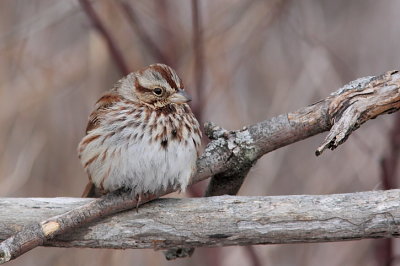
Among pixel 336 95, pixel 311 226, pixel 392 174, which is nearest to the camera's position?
pixel 311 226

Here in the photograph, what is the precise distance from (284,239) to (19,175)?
2.35m

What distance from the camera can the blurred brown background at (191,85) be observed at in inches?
189

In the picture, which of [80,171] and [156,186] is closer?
[156,186]

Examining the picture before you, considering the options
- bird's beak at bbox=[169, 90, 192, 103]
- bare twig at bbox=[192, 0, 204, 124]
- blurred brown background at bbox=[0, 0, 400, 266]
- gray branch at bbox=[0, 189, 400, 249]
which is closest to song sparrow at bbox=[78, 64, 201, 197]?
bird's beak at bbox=[169, 90, 192, 103]

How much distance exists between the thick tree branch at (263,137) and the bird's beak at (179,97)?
6.6 inches

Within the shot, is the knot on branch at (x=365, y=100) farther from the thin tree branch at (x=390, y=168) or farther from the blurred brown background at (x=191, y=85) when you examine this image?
the blurred brown background at (x=191, y=85)

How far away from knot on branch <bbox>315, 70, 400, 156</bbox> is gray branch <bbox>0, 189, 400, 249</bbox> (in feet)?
1.05

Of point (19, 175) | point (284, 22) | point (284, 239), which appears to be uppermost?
point (284, 22)

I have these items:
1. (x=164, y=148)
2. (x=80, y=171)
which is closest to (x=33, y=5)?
(x=80, y=171)

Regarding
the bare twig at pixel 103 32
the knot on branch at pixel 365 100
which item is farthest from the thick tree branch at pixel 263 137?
the bare twig at pixel 103 32

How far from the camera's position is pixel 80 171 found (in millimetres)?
5191

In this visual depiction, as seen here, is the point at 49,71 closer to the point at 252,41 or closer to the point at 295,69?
the point at 252,41

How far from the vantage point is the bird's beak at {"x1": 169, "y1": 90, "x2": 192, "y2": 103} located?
336 centimetres

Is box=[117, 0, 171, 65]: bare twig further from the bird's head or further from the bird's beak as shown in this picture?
the bird's beak
